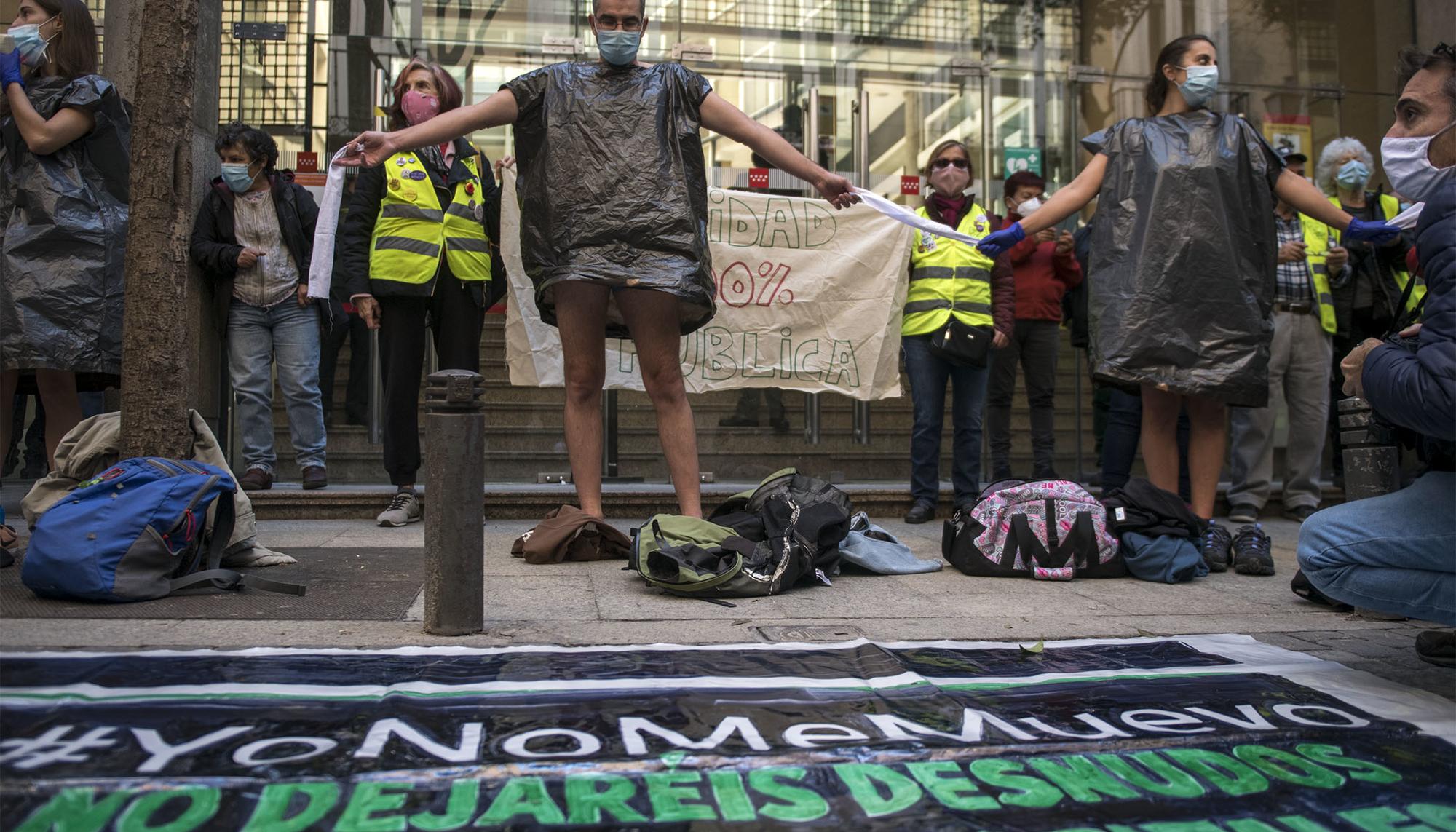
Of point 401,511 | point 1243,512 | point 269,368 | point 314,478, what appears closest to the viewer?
point 401,511

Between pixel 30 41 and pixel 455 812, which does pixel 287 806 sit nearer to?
pixel 455 812

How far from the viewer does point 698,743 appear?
2.18m

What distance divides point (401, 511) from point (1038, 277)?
12.1 feet

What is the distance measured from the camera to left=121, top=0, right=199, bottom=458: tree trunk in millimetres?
3693

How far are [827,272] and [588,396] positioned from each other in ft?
8.07

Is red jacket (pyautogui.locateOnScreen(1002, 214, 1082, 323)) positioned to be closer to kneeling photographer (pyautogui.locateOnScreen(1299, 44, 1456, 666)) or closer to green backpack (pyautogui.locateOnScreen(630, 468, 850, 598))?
green backpack (pyautogui.locateOnScreen(630, 468, 850, 598))

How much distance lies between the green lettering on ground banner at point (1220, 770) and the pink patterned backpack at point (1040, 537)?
2054 mm

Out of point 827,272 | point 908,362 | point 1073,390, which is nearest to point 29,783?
point 908,362

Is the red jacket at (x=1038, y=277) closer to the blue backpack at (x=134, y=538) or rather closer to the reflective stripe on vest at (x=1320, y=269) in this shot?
the reflective stripe on vest at (x=1320, y=269)

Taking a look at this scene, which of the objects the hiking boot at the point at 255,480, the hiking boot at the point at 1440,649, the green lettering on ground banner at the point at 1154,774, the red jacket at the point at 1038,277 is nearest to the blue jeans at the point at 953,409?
the red jacket at the point at 1038,277

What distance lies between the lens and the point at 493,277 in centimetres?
531

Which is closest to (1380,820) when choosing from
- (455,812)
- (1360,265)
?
(455,812)

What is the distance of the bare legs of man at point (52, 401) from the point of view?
4336 millimetres

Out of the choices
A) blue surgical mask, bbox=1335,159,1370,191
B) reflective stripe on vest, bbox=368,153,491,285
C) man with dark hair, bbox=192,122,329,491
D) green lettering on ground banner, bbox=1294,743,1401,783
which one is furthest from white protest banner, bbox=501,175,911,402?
green lettering on ground banner, bbox=1294,743,1401,783
